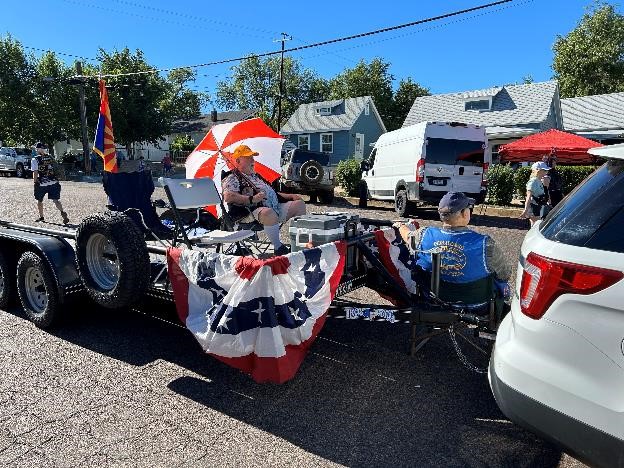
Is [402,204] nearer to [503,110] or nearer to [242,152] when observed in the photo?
[242,152]

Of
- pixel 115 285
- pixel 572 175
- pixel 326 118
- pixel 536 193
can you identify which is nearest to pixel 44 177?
pixel 115 285

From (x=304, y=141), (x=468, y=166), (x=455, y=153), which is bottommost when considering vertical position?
(x=468, y=166)

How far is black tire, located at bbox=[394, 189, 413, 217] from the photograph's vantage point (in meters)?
13.3

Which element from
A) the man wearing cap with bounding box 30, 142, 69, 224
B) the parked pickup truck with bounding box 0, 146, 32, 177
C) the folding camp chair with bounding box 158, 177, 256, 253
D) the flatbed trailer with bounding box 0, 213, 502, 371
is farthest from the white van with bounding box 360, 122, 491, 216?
the parked pickup truck with bounding box 0, 146, 32, 177

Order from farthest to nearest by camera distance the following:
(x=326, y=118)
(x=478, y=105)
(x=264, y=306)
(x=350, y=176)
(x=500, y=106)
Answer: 1. (x=326, y=118)
2. (x=478, y=105)
3. (x=500, y=106)
4. (x=350, y=176)
5. (x=264, y=306)

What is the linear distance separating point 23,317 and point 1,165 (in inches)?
1227

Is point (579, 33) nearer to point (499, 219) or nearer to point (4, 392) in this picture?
point (499, 219)

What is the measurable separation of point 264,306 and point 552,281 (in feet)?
5.80

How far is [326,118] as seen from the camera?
39219 millimetres

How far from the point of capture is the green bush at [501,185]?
1523 centimetres

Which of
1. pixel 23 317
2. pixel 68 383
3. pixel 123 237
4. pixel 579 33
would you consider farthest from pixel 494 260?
pixel 579 33

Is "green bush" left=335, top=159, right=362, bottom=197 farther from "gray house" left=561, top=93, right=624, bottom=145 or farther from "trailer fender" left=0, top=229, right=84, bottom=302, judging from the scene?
"gray house" left=561, top=93, right=624, bottom=145

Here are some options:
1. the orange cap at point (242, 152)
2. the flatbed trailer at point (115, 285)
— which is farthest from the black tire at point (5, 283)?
the orange cap at point (242, 152)

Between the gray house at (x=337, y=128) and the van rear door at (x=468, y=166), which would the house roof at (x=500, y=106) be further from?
the van rear door at (x=468, y=166)
